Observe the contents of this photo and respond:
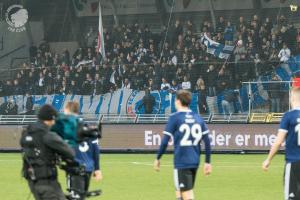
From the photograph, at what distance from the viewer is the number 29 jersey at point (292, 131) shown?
1209cm

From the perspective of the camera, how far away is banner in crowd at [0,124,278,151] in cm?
3152

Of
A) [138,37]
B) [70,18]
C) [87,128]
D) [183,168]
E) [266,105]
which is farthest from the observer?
[70,18]

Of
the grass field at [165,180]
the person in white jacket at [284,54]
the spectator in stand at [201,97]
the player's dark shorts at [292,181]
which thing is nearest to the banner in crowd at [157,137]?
the spectator in stand at [201,97]

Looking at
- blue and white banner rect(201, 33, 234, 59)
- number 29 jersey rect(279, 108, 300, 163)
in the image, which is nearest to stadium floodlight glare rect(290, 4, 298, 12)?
blue and white banner rect(201, 33, 234, 59)

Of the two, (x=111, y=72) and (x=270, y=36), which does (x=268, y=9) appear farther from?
(x=111, y=72)

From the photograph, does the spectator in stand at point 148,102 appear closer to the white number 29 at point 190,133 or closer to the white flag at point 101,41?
the white flag at point 101,41

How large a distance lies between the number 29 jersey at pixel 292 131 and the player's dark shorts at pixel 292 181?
0.26 ft

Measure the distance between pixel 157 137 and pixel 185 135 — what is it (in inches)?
777

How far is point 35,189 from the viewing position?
11.2 metres

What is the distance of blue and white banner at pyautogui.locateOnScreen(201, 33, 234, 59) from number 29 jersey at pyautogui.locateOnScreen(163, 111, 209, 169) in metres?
20.6

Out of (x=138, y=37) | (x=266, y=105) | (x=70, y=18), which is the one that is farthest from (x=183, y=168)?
(x=70, y=18)

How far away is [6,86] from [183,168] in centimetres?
2329

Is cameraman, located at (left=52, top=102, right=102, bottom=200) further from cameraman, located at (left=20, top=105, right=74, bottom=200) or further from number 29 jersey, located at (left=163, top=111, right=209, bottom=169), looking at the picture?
number 29 jersey, located at (left=163, top=111, right=209, bottom=169)

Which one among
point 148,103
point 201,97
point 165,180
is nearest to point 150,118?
point 148,103
